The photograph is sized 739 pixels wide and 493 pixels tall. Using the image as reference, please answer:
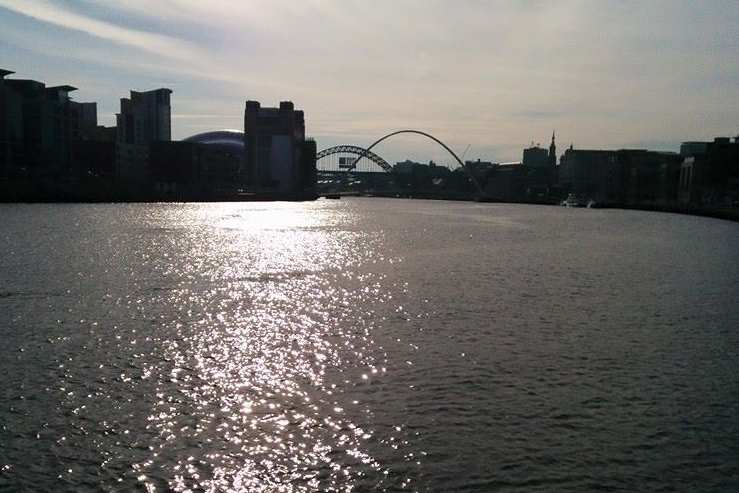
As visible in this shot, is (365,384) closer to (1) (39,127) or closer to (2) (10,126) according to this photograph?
(2) (10,126)

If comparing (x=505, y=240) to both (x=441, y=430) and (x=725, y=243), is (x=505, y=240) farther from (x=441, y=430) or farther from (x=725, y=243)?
(x=441, y=430)

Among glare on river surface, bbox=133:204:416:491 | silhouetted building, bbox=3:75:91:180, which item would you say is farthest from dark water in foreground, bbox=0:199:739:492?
silhouetted building, bbox=3:75:91:180

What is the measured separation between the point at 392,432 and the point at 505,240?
64390 mm

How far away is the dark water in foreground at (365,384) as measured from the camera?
13156mm

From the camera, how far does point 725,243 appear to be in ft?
268

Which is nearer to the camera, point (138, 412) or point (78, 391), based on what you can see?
point (138, 412)

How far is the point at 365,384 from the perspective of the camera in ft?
61.1

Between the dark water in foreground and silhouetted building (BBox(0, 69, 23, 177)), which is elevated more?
silhouetted building (BBox(0, 69, 23, 177))

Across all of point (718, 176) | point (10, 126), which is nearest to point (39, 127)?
point (10, 126)

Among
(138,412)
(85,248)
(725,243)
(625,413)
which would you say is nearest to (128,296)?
(138,412)

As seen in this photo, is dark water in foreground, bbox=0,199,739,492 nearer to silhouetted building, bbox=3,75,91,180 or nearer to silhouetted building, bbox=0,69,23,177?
silhouetted building, bbox=0,69,23,177

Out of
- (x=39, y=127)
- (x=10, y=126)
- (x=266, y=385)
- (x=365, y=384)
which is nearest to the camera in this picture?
(x=266, y=385)

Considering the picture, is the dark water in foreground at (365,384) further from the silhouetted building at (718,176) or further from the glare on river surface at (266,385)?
the silhouetted building at (718,176)

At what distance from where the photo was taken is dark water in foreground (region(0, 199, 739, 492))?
1316 centimetres
